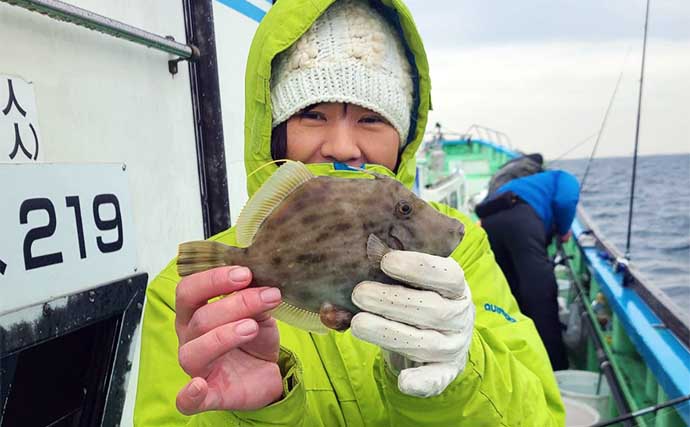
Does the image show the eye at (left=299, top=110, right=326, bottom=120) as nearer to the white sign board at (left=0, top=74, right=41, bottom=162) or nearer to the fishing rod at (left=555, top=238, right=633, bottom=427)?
the white sign board at (left=0, top=74, right=41, bottom=162)

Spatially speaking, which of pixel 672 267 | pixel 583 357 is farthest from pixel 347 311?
pixel 672 267

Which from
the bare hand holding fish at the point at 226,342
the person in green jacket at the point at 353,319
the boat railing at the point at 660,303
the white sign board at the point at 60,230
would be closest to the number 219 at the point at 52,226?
the white sign board at the point at 60,230

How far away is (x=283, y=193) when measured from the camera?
1239 millimetres

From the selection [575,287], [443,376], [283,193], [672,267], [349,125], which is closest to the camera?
[443,376]

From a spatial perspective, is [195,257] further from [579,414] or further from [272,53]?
[579,414]

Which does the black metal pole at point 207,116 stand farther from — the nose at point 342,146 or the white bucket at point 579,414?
the white bucket at point 579,414

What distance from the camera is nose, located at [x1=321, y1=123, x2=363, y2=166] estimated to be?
1551 millimetres

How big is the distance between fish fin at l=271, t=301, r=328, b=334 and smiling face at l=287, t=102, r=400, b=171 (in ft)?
1.66

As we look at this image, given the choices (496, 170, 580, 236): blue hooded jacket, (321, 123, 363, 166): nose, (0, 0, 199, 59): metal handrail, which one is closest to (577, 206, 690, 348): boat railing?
(496, 170, 580, 236): blue hooded jacket

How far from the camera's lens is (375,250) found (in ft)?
3.76

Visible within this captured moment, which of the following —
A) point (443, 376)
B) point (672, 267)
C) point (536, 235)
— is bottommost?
point (672, 267)

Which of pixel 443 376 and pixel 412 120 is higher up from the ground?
pixel 412 120

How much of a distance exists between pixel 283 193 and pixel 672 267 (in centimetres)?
990

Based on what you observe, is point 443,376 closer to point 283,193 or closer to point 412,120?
point 283,193
